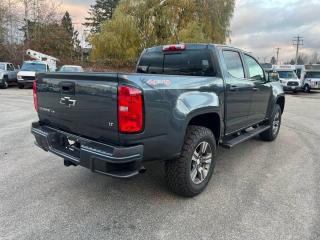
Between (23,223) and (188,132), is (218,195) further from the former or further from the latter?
(23,223)

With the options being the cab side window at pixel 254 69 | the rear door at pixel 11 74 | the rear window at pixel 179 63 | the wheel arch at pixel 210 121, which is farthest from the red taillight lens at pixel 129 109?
the rear door at pixel 11 74

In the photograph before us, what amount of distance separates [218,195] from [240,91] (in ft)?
5.48

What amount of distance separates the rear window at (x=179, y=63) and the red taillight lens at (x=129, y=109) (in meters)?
1.73

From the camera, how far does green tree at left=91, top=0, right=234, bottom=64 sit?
25.3m

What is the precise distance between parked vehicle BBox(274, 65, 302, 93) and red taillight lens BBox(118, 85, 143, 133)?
2293cm

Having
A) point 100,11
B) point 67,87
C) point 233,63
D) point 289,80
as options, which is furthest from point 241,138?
point 100,11

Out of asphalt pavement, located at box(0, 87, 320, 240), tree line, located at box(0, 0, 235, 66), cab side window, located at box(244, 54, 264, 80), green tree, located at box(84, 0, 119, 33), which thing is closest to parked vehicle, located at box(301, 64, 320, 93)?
tree line, located at box(0, 0, 235, 66)

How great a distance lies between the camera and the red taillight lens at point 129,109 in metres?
2.96

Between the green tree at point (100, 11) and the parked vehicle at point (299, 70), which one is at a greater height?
the green tree at point (100, 11)

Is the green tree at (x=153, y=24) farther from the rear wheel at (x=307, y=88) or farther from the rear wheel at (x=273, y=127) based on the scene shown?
the rear wheel at (x=273, y=127)

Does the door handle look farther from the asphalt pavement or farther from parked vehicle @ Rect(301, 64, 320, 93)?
parked vehicle @ Rect(301, 64, 320, 93)

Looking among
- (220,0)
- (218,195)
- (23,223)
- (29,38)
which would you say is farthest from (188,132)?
(29,38)

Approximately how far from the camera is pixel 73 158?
344 centimetres

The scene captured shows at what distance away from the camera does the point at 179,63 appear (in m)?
4.79
